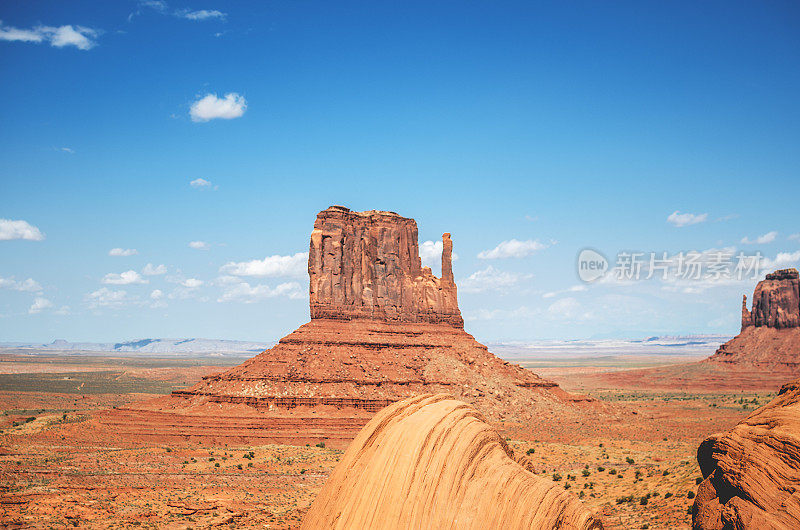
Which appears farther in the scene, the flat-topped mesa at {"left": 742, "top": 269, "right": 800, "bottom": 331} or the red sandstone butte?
the flat-topped mesa at {"left": 742, "top": 269, "right": 800, "bottom": 331}

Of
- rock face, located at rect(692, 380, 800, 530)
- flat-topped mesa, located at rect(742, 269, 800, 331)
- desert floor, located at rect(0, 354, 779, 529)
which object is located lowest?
desert floor, located at rect(0, 354, 779, 529)

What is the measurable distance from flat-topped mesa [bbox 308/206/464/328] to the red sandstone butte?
0.12 m


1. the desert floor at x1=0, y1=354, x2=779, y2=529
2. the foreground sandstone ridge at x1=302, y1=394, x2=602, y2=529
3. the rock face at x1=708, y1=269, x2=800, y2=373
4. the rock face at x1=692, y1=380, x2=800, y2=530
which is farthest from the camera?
the rock face at x1=708, y1=269, x2=800, y2=373

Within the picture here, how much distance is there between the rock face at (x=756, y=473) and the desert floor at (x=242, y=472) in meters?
4.84

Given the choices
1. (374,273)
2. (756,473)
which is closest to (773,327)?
(374,273)

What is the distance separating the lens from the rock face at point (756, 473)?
18109 mm

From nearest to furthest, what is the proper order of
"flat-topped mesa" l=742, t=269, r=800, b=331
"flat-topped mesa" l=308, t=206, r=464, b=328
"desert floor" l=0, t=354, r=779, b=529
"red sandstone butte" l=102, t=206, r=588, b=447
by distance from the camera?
"desert floor" l=0, t=354, r=779, b=529
"red sandstone butte" l=102, t=206, r=588, b=447
"flat-topped mesa" l=308, t=206, r=464, b=328
"flat-topped mesa" l=742, t=269, r=800, b=331

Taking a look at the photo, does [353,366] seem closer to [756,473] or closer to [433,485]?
[756,473]

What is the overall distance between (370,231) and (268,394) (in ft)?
80.4

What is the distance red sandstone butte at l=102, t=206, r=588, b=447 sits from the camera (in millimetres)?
62781

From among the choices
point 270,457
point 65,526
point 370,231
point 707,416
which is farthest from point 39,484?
point 707,416

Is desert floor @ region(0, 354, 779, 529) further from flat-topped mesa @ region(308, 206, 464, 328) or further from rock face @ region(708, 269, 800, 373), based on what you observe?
A: rock face @ region(708, 269, 800, 373)

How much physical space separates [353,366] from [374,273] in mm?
14015

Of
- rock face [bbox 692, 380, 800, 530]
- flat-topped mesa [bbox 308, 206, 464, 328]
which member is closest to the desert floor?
rock face [bbox 692, 380, 800, 530]
